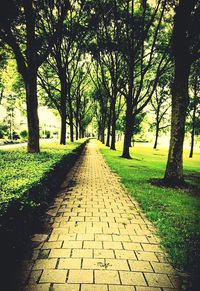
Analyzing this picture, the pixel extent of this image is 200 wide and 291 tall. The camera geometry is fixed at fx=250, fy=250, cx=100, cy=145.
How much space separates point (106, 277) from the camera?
11.1 ft

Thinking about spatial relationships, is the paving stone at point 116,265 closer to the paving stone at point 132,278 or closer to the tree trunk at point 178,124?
the paving stone at point 132,278

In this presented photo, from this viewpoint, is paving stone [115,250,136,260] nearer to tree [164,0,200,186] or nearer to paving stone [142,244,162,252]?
paving stone [142,244,162,252]

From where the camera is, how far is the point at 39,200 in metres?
5.32

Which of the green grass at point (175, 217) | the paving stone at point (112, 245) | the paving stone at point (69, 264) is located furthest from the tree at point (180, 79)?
the paving stone at point (69, 264)

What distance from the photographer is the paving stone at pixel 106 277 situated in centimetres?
329

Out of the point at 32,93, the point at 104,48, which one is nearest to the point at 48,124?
the point at 104,48

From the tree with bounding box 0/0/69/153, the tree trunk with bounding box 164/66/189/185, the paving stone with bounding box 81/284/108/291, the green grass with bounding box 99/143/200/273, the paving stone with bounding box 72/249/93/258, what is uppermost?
the tree with bounding box 0/0/69/153

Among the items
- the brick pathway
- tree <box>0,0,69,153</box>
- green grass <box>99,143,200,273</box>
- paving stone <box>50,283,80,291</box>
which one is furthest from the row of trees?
paving stone <box>50,283,80,291</box>

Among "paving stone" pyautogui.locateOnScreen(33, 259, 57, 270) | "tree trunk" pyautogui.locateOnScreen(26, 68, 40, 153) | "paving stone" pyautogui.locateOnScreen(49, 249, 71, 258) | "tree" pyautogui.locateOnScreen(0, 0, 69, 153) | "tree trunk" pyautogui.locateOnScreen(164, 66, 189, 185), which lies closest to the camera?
"paving stone" pyautogui.locateOnScreen(33, 259, 57, 270)

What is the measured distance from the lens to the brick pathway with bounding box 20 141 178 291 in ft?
10.7

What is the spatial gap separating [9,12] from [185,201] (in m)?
9.88

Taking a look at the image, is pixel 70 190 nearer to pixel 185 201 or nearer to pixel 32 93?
pixel 185 201

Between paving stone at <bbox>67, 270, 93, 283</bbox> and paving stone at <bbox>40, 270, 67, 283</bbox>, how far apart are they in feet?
0.28

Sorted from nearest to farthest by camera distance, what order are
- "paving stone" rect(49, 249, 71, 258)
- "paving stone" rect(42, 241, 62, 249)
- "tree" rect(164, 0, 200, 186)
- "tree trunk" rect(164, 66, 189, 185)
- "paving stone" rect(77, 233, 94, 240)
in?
"paving stone" rect(49, 249, 71, 258) → "paving stone" rect(42, 241, 62, 249) → "paving stone" rect(77, 233, 94, 240) → "tree" rect(164, 0, 200, 186) → "tree trunk" rect(164, 66, 189, 185)
